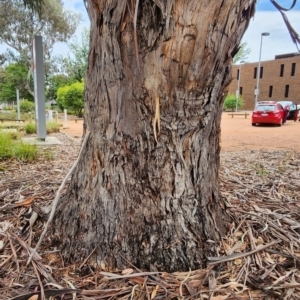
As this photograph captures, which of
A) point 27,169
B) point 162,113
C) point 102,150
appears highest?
point 162,113

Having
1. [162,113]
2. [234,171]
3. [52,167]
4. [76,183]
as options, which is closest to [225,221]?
[162,113]

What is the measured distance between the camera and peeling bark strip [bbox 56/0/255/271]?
112 centimetres

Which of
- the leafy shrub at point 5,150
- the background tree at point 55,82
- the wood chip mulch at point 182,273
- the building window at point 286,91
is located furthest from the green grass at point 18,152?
the building window at point 286,91

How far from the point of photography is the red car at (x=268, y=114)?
1308 centimetres

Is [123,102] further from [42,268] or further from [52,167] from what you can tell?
[52,167]

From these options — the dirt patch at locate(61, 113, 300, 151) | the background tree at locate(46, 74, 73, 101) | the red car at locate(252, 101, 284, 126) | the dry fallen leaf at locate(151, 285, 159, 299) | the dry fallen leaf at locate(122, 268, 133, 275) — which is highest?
the background tree at locate(46, 74, 73, 101)

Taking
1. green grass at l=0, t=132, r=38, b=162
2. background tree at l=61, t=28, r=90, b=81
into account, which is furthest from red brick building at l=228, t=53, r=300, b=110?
green grass at l=0, t=132, r=38, b=162

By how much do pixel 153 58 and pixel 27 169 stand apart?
2.52 m

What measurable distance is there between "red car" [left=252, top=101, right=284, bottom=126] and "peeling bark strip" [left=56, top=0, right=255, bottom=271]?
13.0 m

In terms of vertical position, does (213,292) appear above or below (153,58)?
below

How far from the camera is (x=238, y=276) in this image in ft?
4.01

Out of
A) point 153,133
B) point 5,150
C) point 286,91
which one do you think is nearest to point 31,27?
point 5,150

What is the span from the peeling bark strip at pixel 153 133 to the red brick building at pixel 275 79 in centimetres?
3119

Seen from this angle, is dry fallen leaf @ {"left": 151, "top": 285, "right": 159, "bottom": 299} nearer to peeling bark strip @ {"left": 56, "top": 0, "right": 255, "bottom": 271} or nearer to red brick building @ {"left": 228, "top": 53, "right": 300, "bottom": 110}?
peeling bark strip @ {"left": 56, "top": 0, "right": 255, "bottom": 271}
